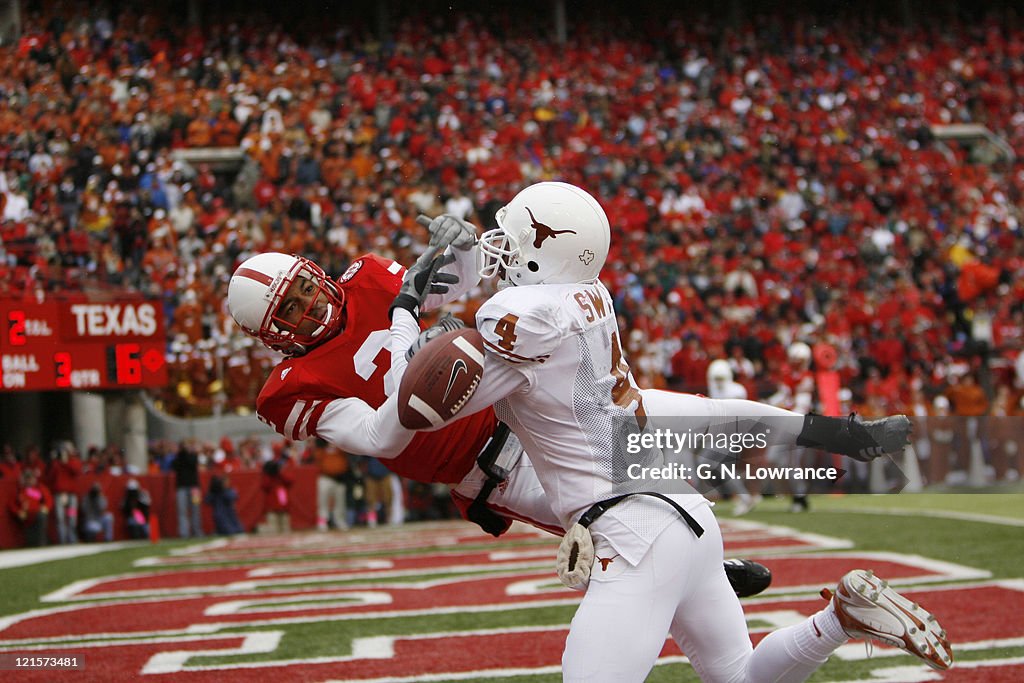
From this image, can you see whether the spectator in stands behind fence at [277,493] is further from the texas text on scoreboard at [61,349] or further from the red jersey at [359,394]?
the red jersey at [359,394]

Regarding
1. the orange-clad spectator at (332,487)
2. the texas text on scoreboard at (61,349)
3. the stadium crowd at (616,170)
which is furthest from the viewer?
the stadium crowd at (616,170)

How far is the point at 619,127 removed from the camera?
57.6 feet

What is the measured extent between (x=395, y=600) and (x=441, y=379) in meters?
3.86

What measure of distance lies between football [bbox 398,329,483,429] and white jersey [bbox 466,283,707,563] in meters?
0.04

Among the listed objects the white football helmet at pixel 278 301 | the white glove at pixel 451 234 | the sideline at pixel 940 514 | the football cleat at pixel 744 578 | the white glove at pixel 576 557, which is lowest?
the sideline at pixel 940 514

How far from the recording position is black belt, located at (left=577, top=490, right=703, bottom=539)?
273 centimetres

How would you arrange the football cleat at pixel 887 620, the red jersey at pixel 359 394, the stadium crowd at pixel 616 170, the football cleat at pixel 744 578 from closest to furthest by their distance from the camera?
1. the football cleat at pixel 887 620
2. the red jersey at pixel 359 394
3. the football cleat at pixel 744 578
4. the stadium crowd at pixel 616 170

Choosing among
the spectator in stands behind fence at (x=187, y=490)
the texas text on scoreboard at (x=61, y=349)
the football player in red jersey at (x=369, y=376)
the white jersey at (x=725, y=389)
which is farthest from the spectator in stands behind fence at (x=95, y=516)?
the football player in red jersey at (x=369, y=376)

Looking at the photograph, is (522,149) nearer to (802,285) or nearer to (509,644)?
(802,285)

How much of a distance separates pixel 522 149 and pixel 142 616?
11075mm

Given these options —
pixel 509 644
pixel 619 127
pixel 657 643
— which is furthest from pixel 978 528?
pixel 619 127

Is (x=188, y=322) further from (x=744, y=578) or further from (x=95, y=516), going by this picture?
(x=744, y=578)

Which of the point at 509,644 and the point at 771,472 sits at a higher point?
the point at 771,472

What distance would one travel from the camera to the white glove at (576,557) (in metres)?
2.68
